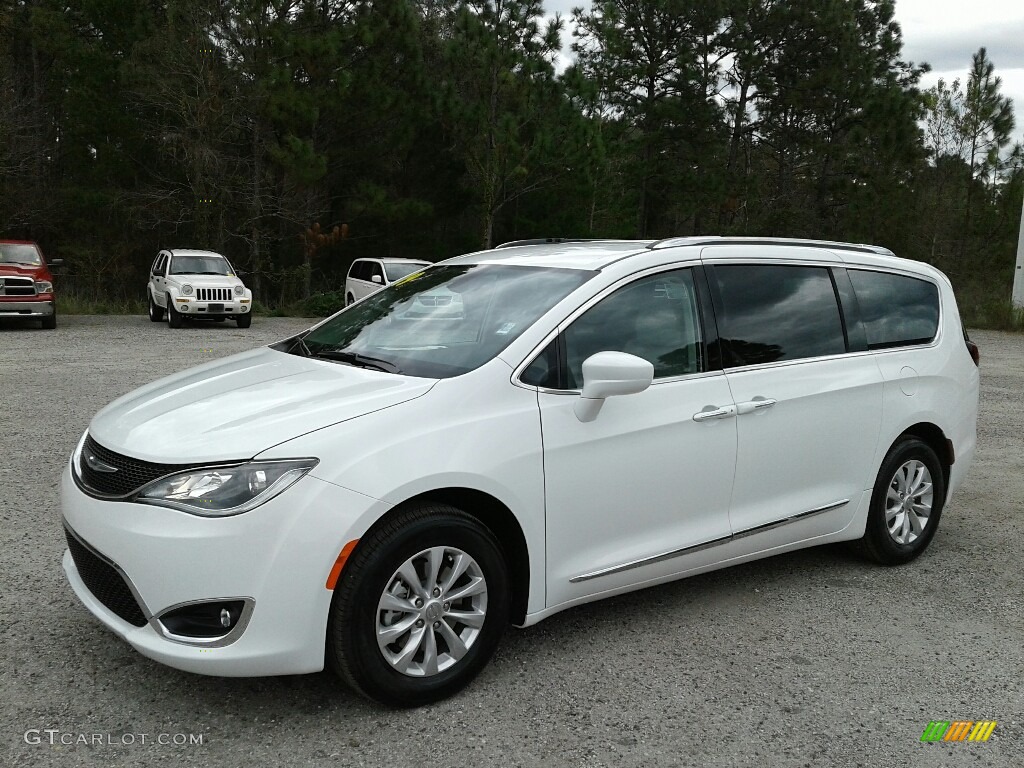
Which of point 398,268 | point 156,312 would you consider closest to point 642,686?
point 398,268

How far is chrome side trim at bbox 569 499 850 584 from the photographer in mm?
3756

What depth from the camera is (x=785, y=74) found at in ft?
114

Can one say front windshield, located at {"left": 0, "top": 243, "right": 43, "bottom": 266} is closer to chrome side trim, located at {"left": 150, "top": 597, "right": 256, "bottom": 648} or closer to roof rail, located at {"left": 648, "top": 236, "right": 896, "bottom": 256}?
roof rail, located at {"left": 648, "top": 236, "right": 896, "bottom": 256}

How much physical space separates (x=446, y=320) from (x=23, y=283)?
16.7 m

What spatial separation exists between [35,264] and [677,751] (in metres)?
18.4

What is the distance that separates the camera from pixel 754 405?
13.8 feet

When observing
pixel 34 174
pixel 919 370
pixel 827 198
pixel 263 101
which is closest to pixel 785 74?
pixel 827 198

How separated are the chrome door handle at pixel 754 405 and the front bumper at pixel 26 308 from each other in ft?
57.3

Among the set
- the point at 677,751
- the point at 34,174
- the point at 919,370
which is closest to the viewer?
the point at 677,751

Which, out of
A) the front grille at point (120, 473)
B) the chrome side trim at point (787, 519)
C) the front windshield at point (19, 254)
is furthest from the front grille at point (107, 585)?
the front windshield at point (19, 254)

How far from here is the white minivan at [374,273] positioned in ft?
69.5

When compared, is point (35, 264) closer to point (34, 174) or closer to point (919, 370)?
point (34, 174)

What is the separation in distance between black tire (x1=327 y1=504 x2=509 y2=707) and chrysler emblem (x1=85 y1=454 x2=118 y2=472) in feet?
3.11

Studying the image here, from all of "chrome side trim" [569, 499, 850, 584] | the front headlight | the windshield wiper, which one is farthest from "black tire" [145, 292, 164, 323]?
the front headlight
